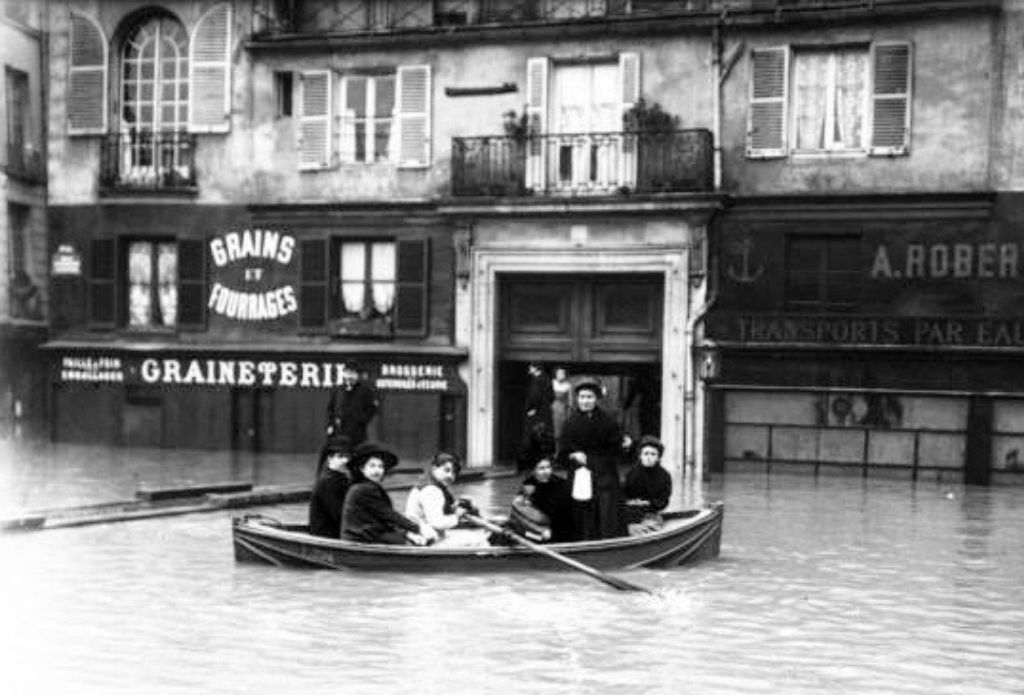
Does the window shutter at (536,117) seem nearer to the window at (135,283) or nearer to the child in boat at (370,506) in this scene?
the window at (135,283)

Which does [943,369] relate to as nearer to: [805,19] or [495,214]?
Result: [805,19]

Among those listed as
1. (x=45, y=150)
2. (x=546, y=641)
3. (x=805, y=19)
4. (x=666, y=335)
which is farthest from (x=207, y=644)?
(x=45, y=150)

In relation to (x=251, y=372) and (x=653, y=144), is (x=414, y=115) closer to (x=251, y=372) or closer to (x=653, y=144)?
(x=653, y=144)

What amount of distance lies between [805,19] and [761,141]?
90.8 inches

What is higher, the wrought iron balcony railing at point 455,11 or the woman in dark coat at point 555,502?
the wrought iron balcony railing at point 455,11

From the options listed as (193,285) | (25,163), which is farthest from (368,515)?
(25,163)

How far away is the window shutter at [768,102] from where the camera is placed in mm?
27641

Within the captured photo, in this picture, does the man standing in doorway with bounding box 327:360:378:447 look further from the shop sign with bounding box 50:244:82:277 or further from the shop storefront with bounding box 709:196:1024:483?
the shop sign with bounding box 50:244:82:277

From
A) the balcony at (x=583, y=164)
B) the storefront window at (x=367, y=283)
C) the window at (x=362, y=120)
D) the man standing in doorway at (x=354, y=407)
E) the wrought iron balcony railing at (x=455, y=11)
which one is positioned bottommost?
the man standing in doorway at (x=354, y=407)

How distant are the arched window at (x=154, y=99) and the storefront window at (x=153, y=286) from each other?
155cm

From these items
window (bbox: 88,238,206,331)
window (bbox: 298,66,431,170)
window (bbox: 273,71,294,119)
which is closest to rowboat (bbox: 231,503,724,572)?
window (bbox: 298,66,431,170)

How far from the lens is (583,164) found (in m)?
28.9

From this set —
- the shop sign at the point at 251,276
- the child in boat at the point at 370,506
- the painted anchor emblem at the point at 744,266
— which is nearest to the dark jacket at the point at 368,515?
the child in boat at the point at 370,506

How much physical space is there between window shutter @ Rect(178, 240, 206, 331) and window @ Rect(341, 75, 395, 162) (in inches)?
145
